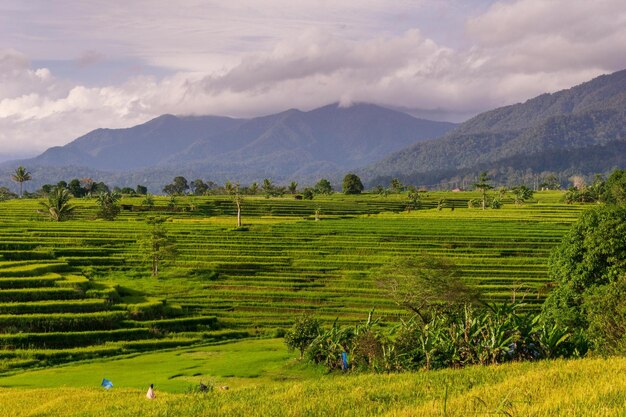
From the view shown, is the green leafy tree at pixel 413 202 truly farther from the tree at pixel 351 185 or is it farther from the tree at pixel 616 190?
the tree at pixel 616 190

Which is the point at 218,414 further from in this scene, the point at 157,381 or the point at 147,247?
the point at 147,247

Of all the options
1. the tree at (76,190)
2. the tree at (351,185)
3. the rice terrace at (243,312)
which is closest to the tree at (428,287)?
the rice terrace at (243,312)

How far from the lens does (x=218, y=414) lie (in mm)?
12461

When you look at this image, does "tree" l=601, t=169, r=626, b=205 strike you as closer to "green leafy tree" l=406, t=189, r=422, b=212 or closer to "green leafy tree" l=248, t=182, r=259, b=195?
"green leafy tree" l=406, t=189, r=422, b=212

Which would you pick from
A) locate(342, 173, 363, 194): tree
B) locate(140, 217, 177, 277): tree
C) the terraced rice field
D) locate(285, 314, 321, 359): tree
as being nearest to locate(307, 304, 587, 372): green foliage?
locate(285, 314, 321, 359): tree

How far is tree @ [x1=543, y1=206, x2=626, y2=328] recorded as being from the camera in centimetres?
3544

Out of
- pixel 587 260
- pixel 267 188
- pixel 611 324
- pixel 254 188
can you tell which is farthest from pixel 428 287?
pixel 267 188

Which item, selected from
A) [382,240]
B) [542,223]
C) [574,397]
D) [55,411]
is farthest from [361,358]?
[542,223]

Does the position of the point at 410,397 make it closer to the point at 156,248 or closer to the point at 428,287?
the point at 428,287

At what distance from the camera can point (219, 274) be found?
60938mm

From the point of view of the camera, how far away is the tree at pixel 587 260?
1395 inches

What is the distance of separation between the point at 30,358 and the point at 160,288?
19.1m

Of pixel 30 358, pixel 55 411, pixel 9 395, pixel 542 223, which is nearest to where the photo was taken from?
pixel 55 411

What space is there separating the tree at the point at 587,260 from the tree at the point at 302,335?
14.7 metres
